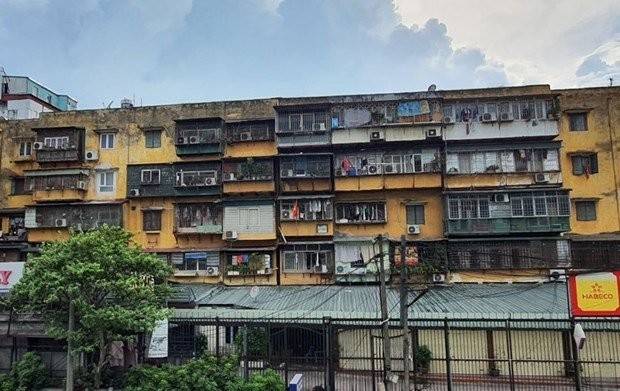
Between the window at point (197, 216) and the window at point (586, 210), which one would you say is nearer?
the window at point (586, 210)

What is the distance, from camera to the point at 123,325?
18.7 metres

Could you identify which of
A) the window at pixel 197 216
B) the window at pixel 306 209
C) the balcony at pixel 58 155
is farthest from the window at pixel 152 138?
the window at pixel 306 209

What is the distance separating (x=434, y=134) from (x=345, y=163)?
6.00m

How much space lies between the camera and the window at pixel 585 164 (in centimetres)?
3288

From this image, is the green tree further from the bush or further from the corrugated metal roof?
the corrugated metal roof

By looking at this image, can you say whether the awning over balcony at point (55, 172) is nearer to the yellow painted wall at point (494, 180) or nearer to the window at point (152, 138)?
the window at point (152, 138)

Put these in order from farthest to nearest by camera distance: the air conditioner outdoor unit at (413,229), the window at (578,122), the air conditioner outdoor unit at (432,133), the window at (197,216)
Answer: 1. the window at (197,216)
2. the window at (578,122)
3. the air conditioner outdoor unit at (413,229)
4. the air conditioner outdoor unit at (432,133)

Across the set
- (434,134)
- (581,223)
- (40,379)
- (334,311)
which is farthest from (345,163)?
(40,379)

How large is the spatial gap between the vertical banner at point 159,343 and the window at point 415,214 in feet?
60.1

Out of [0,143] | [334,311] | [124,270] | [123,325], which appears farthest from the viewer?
[0,143]

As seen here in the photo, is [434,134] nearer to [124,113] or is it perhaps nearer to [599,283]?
[599,283]

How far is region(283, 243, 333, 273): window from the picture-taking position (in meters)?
32.9

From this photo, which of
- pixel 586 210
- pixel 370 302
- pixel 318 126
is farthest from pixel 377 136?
pixel 586 210

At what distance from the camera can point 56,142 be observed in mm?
36375
